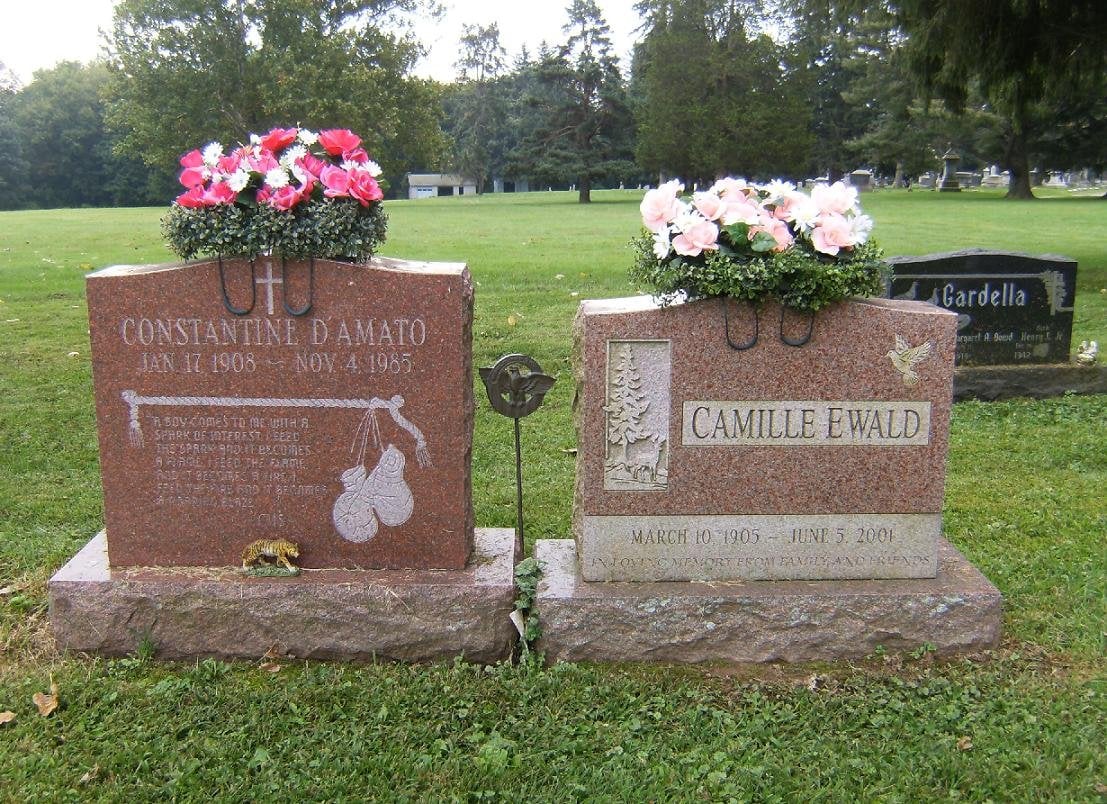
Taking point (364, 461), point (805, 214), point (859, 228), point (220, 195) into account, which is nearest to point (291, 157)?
point (220, 195)

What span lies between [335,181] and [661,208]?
131 centimetres

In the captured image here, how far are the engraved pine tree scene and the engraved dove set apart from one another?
0.97 m

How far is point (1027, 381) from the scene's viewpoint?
8.45 m

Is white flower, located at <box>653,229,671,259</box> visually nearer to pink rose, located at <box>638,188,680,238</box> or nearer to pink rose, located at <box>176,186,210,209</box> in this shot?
pink rose, located at <box>638,188,680,238</box>

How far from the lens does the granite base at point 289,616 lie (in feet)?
13.6

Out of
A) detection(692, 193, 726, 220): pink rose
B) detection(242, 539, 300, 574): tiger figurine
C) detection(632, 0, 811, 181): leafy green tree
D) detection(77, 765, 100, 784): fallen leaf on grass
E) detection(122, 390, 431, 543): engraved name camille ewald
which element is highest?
detection(632, 0, 811, 181): leafy green tree

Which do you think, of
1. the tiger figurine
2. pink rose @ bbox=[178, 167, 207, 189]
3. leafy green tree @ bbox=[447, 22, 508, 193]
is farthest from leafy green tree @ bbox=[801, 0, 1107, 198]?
leafy green tree @ bbox=[447, 22, 508, 193]

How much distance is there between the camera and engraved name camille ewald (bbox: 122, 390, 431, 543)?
4.22 meters

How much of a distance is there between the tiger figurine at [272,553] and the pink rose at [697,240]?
78.7 inches

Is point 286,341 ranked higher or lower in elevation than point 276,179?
lower

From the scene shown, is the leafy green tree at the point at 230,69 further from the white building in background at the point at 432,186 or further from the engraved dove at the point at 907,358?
the white building in background at the point at 432,186

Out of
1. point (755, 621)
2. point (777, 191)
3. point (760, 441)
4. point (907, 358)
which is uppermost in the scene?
point (777, 191)

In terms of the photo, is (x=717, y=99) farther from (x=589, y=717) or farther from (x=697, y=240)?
(x=589, y=717)

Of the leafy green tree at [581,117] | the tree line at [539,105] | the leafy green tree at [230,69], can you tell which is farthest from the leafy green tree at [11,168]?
the leafy green tree at [581,117]
